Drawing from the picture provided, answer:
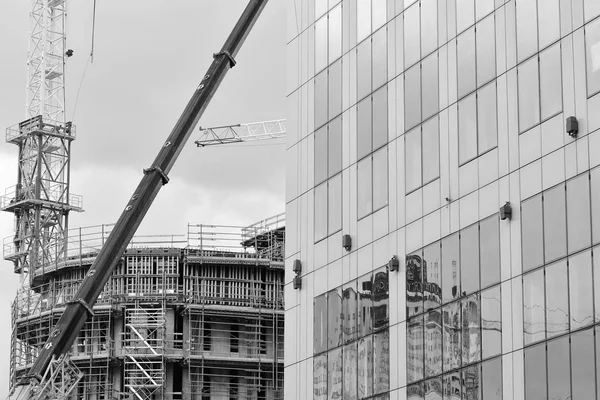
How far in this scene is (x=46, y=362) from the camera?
49.1 metres

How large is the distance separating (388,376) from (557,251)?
40.6 ft

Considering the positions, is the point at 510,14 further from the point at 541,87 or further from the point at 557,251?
the point at 557,251

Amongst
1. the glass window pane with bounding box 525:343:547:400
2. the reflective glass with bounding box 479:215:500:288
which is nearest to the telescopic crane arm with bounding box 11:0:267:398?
the reflective glass with bounding box 479:215:500:288

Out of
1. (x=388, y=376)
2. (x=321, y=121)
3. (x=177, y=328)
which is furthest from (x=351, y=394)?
(x=177, y=328)

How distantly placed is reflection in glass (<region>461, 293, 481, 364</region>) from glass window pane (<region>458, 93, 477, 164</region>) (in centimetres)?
541

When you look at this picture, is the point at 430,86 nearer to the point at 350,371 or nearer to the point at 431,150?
the point at 431,150

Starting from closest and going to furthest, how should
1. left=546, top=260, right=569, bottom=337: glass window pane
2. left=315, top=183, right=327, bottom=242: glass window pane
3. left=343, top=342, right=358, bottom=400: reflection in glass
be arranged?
left=546, top=260, right=569, bottom=337: glass window pane → left=343, top=342, right=358, bottom=400: reflection in glass → left=315, top=183, right=327, bottom=242: glass window pane

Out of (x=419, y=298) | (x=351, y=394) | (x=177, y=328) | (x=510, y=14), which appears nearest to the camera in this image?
→ (x=510, y=14)

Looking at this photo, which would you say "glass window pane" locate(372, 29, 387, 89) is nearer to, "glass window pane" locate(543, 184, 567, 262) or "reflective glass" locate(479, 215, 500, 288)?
"reflective glass" locate(479, 215, 500, 288)

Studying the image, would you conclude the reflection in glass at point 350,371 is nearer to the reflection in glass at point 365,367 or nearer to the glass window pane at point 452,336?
the reflection in glass at point 365,367

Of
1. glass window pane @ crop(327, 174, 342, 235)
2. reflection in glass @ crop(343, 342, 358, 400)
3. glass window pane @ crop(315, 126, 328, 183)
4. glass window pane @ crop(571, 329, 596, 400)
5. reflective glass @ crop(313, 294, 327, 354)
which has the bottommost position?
glass window pane @ crop(571, 329, 596, 400)

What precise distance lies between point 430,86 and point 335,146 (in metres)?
8.27

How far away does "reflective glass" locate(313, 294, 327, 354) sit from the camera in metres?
59.6

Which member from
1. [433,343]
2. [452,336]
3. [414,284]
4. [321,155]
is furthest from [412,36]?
[452,336]
